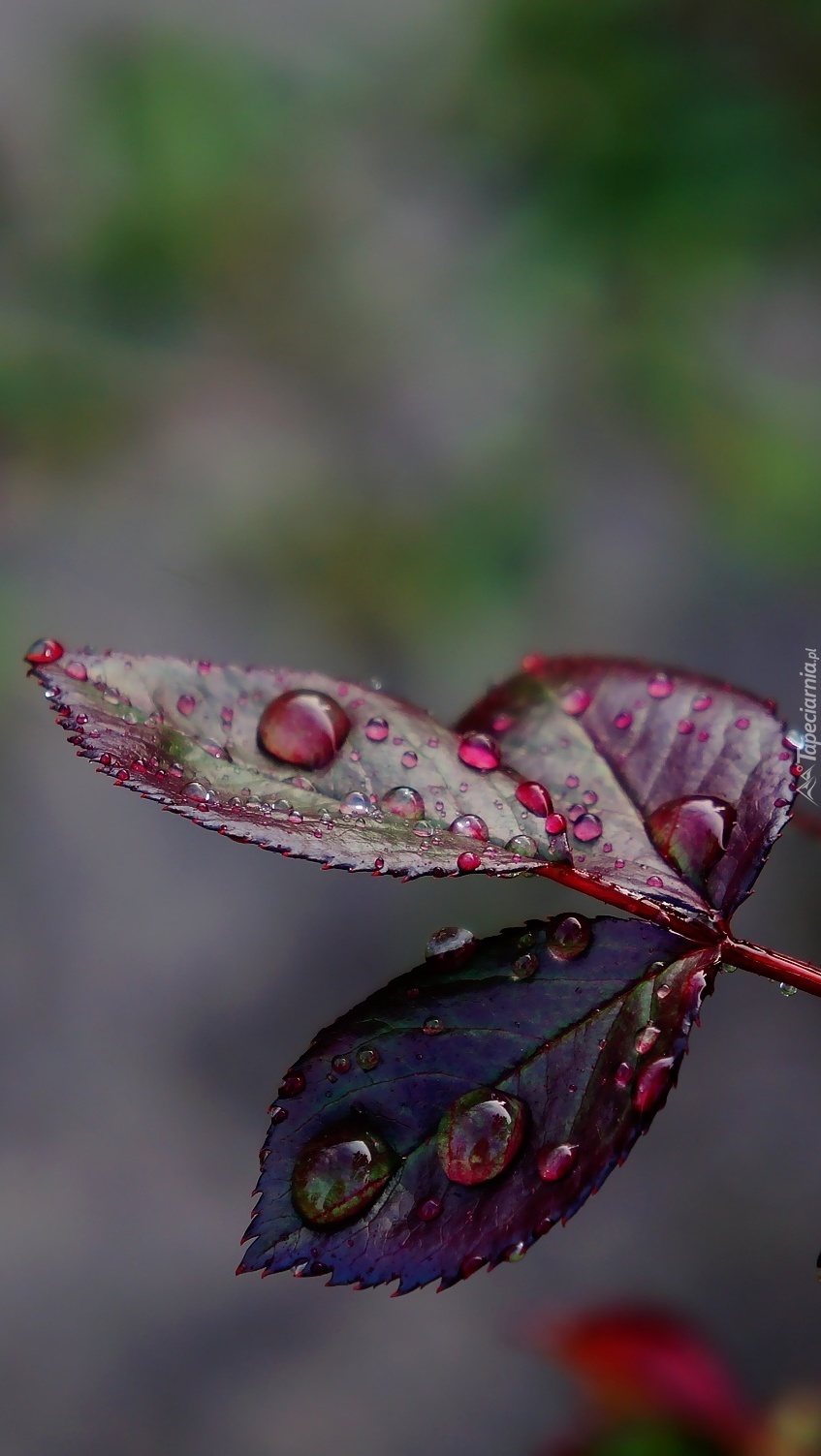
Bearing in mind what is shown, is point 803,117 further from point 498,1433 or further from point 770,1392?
point 498,1433

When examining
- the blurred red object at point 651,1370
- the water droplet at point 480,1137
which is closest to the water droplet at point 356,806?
the water droplet at point 480,1137

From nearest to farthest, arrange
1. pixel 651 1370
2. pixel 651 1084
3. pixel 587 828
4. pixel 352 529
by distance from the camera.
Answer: pixel 651 1084 < pixel 587 828 < pixel 651 1370 < pixel 352 529

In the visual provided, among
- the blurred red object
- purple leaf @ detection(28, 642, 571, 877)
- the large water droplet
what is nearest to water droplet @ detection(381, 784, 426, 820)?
purple leaf @ detection(28, 642, 571, 877)

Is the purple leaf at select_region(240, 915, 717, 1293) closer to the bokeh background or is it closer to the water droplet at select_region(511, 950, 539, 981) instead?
the water droplet at select_region(511, 950, 539, 981)

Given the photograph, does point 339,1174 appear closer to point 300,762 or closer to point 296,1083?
point 296,1083

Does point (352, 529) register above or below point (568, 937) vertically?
above

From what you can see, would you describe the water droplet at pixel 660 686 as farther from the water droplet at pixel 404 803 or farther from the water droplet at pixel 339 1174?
the water droplet at pixel 339 1174

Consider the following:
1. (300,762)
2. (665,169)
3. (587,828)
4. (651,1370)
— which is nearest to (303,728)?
(300,762)
